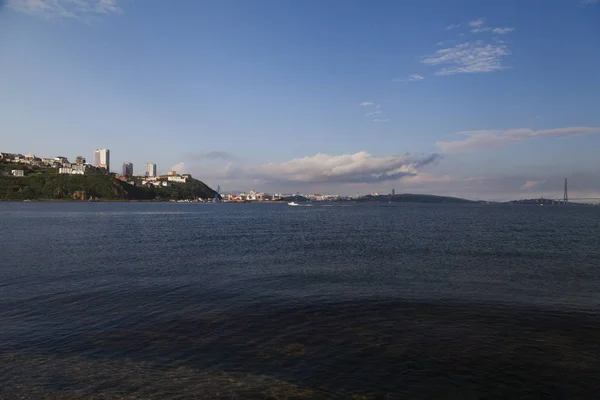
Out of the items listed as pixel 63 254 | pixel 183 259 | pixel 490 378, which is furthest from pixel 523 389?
pixel 63 254

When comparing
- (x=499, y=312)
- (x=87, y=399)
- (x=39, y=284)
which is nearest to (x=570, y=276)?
(x=499, y=312)

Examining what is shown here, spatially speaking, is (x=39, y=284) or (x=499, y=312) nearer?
(x=499, y=312)

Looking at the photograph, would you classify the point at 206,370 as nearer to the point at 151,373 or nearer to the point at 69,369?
the point at 151,373

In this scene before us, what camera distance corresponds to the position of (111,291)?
30828 mm

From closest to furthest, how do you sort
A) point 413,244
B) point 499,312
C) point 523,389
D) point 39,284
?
point 523,389 < point 499,312 < point 39,284 < point 413,244

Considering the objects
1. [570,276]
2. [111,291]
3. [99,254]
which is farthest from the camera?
[99,254]

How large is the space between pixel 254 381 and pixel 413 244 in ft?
170

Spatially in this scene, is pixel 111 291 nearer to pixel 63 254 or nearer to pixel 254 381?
pixel 254 381

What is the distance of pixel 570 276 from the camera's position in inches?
1494

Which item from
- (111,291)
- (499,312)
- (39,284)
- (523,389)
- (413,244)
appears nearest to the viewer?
(523,389)

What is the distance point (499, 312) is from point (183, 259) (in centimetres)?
3614

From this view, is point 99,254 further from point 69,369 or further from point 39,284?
point 69,369

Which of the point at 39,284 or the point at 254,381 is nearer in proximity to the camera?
the point at 254,381

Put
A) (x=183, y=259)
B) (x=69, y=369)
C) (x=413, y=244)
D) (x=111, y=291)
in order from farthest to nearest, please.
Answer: (x=413, y=244)
(x=183, y=259)
(x=111, y=291)
(x=69, y=369)
